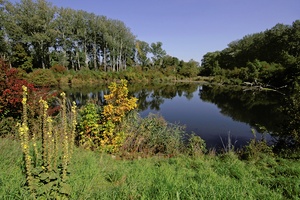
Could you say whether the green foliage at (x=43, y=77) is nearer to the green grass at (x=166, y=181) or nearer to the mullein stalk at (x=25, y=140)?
the green grass at (x=166, y=181)

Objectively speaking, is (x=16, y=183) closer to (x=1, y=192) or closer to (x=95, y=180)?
(x=1, y=192)

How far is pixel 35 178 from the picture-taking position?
2570 mm

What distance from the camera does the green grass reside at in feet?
Answer: 10.1

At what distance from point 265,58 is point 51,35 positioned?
2236 inches

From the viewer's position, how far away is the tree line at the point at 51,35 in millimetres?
34844

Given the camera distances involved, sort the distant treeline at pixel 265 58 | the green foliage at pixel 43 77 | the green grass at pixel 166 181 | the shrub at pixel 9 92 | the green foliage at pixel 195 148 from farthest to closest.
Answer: the distant treeline at pixel 265 58 → the green foliage at pixel 43 77 → the green foliage at pixel 195 148 → the shrub at pixel 9 92 → the green grass at pixel 166 181

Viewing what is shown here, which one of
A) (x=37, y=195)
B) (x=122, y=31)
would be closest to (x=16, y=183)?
(x=37, y=195)

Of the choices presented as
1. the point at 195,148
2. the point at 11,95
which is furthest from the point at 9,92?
the point at 195,148

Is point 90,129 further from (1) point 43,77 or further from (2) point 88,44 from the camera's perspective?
(2) point 88,44

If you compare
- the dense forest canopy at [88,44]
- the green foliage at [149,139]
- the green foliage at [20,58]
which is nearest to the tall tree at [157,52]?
the dense forest canopy at [88,44]

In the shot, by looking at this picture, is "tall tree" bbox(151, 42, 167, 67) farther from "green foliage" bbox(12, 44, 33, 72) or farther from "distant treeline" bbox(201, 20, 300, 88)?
"green foliage" bbox(12, 44, 33, 72)

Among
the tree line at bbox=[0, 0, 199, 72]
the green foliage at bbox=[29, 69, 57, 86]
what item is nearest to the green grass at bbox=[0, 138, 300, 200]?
the green foliage at bbox=[29, 69, 57, 86]

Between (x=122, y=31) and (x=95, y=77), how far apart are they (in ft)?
49.5

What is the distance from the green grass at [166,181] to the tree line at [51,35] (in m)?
33.9
